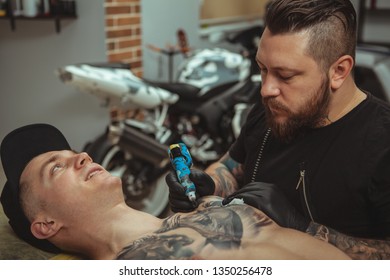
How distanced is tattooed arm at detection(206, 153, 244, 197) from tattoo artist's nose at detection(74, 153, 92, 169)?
331 mm

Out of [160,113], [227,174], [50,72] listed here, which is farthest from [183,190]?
[160,113]

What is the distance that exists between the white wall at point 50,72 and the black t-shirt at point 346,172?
1.85 ft

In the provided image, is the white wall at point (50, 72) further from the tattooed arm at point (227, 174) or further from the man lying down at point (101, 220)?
the tattooed arm at point (227, 174)

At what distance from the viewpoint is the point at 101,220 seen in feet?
3.51

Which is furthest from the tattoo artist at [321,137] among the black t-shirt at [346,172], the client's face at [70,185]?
the client's face at [70,185]

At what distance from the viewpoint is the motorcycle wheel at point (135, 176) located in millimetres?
1396

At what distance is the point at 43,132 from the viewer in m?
1.12

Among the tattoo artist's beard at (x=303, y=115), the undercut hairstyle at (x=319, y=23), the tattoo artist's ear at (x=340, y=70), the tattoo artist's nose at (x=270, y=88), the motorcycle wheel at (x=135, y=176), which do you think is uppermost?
the undercut hairstyle at (x=319, y=23)

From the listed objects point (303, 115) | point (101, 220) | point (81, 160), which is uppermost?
point (303, 115)

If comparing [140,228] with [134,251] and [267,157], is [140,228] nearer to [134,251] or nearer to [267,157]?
[134,251]

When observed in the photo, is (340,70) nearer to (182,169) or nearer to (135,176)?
(182,169)

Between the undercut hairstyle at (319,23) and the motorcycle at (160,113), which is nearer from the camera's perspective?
the undercut hairstyle at (319,23)

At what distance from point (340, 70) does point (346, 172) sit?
221mm

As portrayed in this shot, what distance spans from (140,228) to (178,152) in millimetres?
182
